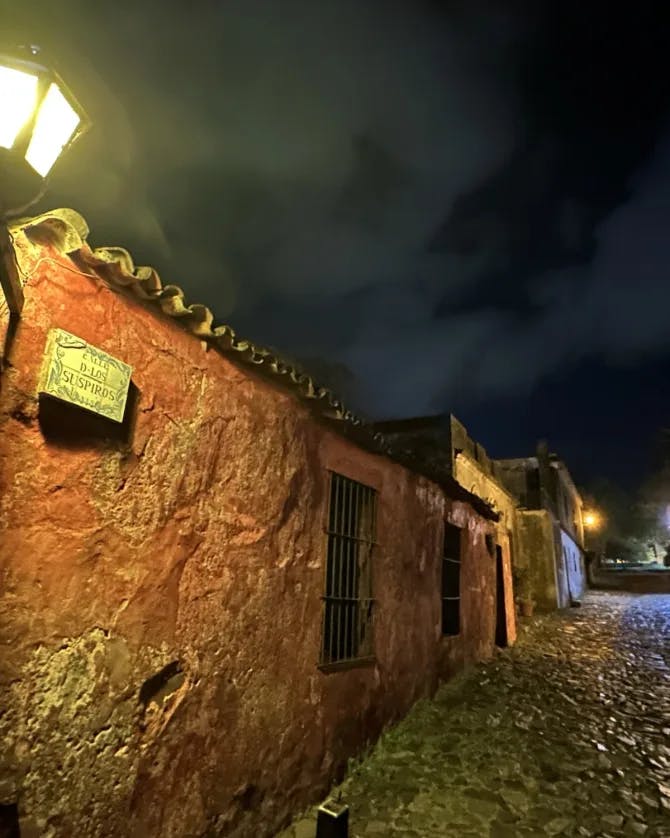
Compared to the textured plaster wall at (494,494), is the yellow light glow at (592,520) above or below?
above

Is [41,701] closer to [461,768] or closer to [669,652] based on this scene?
[461,768]

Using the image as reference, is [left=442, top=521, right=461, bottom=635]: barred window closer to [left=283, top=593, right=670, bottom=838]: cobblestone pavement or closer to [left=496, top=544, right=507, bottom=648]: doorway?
[left=283, top=593, right=670, bottom=838]: cobblestone pavement

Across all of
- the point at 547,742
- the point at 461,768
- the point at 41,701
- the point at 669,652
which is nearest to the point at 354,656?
the point at 461,768

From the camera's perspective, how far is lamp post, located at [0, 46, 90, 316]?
1869 millimetres

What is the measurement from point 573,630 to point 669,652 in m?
3.31

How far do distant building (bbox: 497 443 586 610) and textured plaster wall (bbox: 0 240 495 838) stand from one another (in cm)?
1512

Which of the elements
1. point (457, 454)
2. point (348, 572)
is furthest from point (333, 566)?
point (457, 454)

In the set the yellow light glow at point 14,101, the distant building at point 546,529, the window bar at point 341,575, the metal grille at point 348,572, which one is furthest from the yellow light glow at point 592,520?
the yellow light glow at point 14,101

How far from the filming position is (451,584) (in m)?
8.50

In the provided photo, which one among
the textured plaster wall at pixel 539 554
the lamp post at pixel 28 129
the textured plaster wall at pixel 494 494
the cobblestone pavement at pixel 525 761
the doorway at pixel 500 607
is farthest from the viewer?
the textured plaster wall at pixel 539 554

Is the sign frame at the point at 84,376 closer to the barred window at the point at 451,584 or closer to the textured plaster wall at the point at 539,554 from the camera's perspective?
the barred window at the point at 451,584

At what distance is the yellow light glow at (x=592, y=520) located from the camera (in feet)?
135

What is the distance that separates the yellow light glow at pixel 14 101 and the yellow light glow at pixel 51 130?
1.8 inches

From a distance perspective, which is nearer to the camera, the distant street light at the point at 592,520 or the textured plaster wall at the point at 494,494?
the textured plaster wall at the point at 494,494
